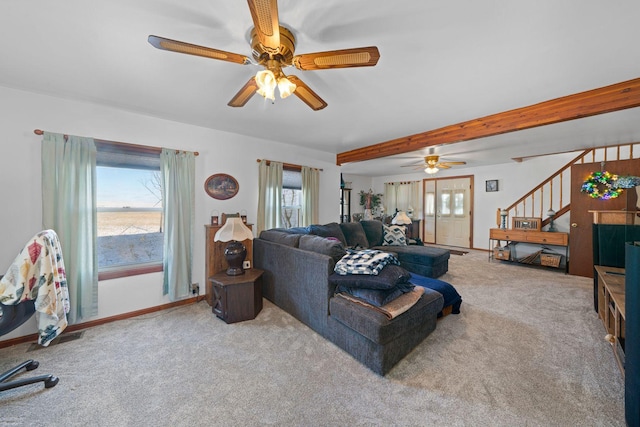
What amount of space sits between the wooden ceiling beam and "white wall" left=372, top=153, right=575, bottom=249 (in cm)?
385

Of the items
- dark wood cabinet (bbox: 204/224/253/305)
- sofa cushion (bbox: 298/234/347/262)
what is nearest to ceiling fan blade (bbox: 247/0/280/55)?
sofa cushion (bbox: 298/234/347/262)

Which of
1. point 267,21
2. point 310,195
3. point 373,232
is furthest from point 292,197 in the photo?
point 267,21

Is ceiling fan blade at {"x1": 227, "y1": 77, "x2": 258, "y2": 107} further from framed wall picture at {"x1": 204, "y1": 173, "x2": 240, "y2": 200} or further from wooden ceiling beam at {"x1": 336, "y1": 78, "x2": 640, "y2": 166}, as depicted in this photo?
wooden ceiling beam at {"x1": 336, "y1": 78, "x2": 640, "y2": 166}

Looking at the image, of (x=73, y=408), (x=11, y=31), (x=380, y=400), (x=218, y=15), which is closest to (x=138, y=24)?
(x=218, y=15)

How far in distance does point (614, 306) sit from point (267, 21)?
344 cm

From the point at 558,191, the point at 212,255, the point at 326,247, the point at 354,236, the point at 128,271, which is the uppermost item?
the point at 558,191

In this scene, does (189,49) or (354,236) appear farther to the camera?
(354,236)

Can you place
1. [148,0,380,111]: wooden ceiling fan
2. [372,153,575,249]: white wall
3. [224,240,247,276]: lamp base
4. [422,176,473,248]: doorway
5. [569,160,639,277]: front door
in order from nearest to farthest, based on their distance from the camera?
[148,0,380,111]: wooden ceiling fan → [224,240,247,276]: lamp base → [569,160,639,277]: front door → [372,153,575,249]: white wall → [422,176,473,248]: doorway

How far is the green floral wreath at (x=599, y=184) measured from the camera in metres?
3.72

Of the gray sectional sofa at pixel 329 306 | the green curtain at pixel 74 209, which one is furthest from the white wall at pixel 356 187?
the green curtain at pixel 74 209

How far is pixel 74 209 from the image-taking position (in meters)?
2.36

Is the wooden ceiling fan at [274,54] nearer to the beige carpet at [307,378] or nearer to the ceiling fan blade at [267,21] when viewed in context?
the ceiling fan blade at [267,21]

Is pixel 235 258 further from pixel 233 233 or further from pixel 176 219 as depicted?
pixel 176 219

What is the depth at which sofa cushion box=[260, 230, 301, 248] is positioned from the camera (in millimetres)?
2795
